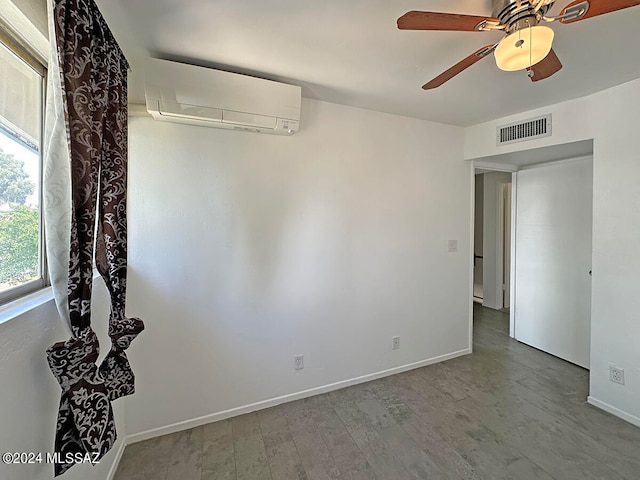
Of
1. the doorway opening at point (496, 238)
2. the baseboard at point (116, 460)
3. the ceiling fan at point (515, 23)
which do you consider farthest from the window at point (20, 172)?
the doorway opening at point (496, 238)

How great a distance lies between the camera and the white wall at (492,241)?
462 cm

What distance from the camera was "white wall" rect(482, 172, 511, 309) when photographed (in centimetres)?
462

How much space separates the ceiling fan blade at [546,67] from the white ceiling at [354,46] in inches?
9.0

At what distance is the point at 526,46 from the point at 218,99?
160 cm

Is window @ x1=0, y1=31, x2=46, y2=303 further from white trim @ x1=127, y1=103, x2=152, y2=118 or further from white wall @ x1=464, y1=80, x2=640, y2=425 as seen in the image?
white wall @ x1=464, y1=80, x2=640, y2=425

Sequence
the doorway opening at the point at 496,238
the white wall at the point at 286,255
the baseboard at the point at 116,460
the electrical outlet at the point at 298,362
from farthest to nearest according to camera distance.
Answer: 1. the doorway opening at the point at 496,238
2. the electrical outlet at the point at 298,362
3. the white wall at the point at 286,255
4. the baseboard at the point at 116,460

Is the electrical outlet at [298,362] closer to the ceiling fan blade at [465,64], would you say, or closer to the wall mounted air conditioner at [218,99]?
the wall mounted air conditioner at [218,99]

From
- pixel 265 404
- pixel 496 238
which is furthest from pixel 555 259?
pixel 265 404

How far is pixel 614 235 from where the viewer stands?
84.4 inches

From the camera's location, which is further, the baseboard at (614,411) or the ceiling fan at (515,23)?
the baseboard at (614,411)

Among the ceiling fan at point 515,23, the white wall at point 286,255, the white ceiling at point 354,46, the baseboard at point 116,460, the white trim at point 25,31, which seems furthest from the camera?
the white wall at point 286,255

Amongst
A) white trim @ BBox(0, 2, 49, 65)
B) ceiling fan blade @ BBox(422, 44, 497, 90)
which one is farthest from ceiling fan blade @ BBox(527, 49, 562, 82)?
white trim @ BBox(0, 2, 49, 65)

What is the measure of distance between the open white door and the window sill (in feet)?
12.9

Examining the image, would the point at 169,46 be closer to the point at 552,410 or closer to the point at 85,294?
the point at 85,294
